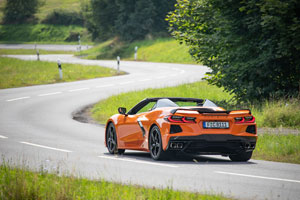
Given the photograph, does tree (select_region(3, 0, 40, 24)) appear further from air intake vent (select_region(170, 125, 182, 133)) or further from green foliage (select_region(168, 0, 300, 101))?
air intake vent (select_region(170, 125, 182, 133))

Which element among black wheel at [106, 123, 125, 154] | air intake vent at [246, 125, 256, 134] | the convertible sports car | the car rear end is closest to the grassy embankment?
air intake vent at [246, 125, 256, 134]

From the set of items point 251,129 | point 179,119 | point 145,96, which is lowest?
point 145,96

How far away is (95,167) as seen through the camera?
950cm

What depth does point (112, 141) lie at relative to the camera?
38.4ft

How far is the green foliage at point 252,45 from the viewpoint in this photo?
1616cm

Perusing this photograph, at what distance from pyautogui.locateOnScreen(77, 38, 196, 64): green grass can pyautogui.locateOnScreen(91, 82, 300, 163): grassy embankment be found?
935 inches

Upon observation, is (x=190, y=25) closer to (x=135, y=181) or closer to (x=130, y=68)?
(x=135, y=181)

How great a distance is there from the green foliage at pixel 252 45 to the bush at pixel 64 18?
308 ft

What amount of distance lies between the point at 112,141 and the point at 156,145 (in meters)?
1.95

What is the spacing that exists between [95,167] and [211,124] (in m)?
2.04

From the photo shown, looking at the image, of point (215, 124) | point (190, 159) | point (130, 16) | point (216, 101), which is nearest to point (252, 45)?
point (216, 101)

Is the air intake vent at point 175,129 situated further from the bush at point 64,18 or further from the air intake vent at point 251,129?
the bush at point 64,18

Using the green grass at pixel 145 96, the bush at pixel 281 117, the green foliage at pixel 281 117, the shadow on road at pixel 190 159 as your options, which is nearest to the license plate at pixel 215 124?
the shadow on road at pixel 190 159

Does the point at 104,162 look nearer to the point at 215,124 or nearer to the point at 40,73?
the point at 215,124
